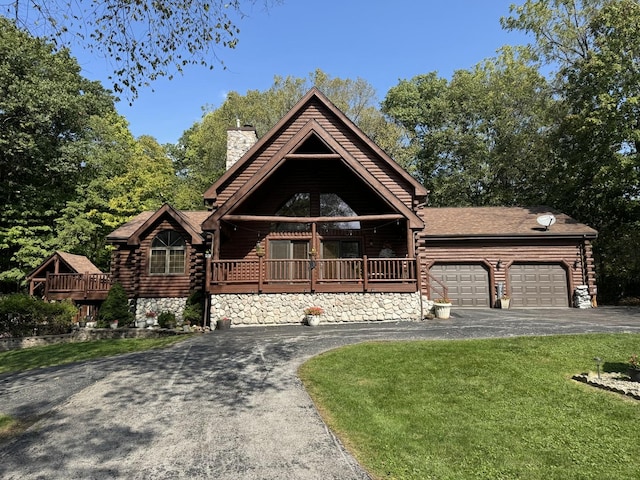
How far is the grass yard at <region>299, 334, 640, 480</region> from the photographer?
4.00m

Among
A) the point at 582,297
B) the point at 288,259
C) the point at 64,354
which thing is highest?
the point at 288,259

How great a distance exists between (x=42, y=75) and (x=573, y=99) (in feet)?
117

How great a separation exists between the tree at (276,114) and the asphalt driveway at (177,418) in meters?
25.1

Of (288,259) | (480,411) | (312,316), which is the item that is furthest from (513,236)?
(480,411)

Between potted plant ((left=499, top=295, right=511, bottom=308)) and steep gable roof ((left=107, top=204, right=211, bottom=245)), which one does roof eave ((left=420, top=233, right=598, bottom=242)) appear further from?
steep gable roof ((left=107, top=204, right=211, bottom=245))

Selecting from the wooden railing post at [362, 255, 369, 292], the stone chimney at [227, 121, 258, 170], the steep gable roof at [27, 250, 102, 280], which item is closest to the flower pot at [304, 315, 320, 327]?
the wooden railing post at [362, 255, 369, 292]

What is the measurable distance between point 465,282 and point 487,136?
18173 mm

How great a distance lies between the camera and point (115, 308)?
16641 mm

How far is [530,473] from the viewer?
3.82 meters

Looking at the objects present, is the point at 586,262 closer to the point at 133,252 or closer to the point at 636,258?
the point at 636,258

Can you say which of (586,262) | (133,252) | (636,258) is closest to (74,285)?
(133,252)

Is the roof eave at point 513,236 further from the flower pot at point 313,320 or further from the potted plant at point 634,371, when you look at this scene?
the potted plant at point 634,371

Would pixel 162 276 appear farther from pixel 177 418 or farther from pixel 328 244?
pixel 177 418

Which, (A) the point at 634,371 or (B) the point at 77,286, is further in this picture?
(B) the point at 77,286
